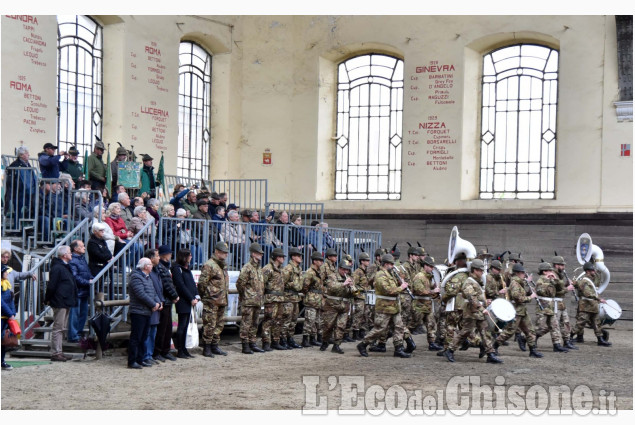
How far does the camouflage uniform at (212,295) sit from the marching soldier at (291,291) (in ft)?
4.92

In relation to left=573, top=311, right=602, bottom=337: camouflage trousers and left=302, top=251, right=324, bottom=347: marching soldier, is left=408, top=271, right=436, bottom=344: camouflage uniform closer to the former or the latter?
left=302, top=251, right=324, bottom=347: marching soldier

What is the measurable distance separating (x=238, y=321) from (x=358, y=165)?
378 inches

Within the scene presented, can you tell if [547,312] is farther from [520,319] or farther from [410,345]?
[410,345]

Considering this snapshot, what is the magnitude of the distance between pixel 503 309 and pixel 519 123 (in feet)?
31.8

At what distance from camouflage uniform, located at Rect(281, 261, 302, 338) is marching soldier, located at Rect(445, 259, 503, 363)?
2.73m

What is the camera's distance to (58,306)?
13.0m

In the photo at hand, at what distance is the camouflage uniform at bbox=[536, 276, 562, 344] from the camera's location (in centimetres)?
1650

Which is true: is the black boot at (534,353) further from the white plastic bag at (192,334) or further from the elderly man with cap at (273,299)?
the white plastic bag at (192,334)

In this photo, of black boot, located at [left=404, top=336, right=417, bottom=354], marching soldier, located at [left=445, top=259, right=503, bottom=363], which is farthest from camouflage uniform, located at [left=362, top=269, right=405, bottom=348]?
marching soldier, located at [left=445, top=259, right=503, bottom=363]

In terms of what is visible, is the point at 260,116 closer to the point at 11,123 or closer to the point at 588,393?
the point at 11,123

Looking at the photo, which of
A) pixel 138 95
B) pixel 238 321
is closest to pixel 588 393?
pixel 238 321

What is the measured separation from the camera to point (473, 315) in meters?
14.6

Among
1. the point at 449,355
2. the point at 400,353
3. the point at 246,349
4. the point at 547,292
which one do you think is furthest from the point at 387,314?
the point at 547,292

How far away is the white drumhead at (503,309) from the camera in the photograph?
1477 cm
